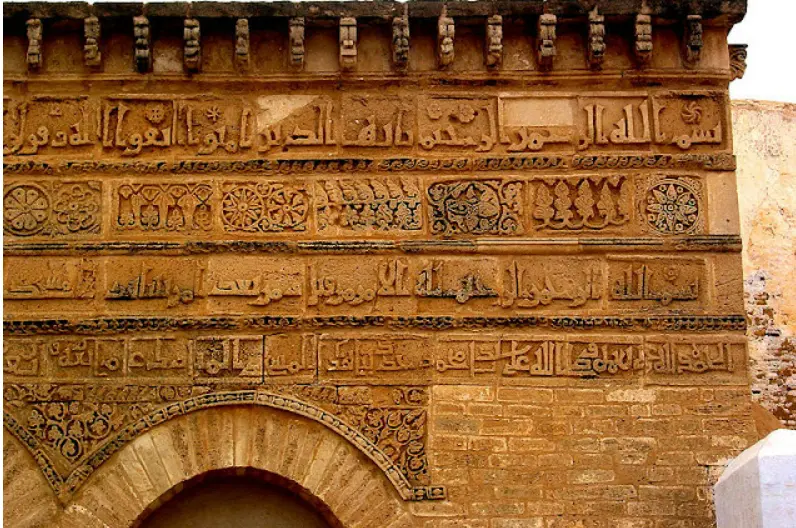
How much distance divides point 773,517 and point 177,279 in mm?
3239

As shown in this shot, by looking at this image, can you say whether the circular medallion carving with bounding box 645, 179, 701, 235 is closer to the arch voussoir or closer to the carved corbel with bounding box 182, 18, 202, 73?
the arch voussoir

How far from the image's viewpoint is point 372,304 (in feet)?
20.5

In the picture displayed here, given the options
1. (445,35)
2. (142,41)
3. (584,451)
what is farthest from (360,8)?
(584,451)

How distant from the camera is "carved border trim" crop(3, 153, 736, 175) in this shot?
6.46 metres

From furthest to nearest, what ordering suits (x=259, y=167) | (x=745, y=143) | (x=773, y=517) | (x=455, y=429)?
1. (x=745, y=143)
2. (x=259, y=167)
3. (x=455, y=429)
4. (x=773, y=517)

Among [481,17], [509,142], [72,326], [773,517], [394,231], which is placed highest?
[481,17]

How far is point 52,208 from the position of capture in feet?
21.1

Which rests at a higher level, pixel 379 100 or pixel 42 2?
pixel 42 2

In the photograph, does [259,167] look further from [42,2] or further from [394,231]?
[42,2]

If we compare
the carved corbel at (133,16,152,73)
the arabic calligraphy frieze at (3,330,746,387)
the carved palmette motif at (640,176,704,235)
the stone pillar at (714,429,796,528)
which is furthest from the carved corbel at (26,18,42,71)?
the stone pillar at (714,429,796,528)

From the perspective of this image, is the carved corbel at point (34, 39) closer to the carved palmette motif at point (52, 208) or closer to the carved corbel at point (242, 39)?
the carved palmette motif at point (52, 208)

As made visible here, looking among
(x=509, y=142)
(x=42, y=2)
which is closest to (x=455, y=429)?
(x=509, y=142)

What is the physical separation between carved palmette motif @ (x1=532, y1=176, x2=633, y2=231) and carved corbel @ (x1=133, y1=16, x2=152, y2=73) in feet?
7.18

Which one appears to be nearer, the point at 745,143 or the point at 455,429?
the point at 455,429
